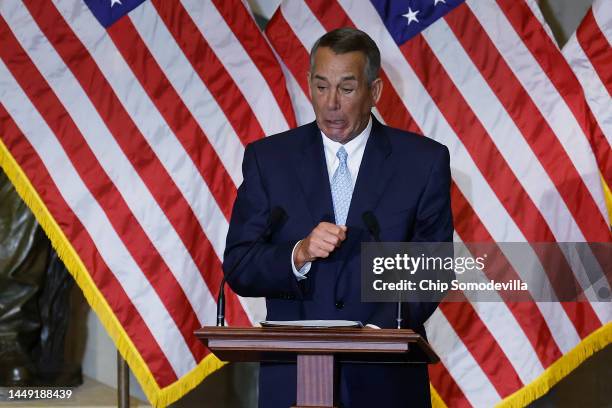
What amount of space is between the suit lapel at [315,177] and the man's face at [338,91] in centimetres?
4

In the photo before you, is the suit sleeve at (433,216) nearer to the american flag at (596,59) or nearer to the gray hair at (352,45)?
the gray hair at (352,45)

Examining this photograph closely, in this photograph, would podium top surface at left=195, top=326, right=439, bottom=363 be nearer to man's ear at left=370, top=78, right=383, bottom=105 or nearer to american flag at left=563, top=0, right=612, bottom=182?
man's ear at left=370, top=78, right=383, bottom=105

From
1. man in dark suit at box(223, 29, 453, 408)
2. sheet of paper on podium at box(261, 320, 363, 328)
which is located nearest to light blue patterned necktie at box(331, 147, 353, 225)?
man in dark suit at box(223, 29, 453, 408)

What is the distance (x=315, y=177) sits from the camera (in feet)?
7.61

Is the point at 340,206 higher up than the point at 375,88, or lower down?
lower down

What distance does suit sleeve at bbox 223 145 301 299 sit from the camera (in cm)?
217

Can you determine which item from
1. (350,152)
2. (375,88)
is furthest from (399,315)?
(375,88)

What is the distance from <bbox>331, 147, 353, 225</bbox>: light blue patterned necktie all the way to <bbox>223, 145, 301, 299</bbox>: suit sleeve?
0.15m

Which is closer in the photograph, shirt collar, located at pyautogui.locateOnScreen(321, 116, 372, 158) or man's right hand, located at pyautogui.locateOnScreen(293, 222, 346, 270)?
man's right hand, located at pyautogui.locateOnScreen(293, 222, 346, 270)

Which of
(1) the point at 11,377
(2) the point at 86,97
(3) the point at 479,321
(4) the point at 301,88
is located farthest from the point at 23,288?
(3) the point at 479,321

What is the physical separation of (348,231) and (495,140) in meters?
1.59

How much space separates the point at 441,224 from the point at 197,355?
1.63 metres

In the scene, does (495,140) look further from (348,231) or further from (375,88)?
(348,231)

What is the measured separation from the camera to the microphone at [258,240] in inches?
84.0
